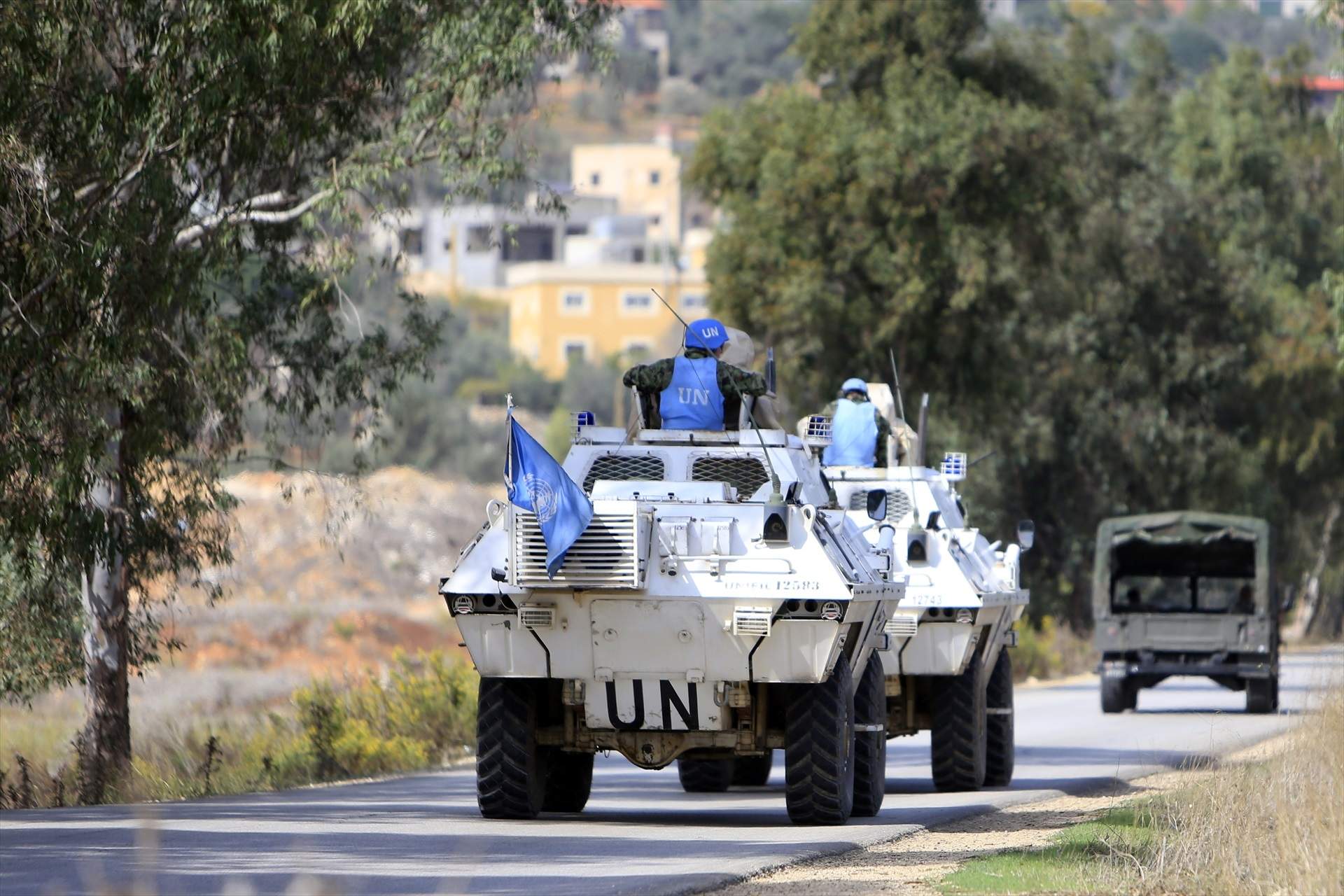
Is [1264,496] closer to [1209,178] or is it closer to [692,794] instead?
[1209,178]

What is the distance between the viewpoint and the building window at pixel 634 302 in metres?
115

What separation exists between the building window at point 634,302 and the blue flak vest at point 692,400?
99.7 m

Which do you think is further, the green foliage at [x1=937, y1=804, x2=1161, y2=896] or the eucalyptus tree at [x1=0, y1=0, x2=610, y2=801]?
the eucalyptus tree at [x1=0, y1=0, x2=610, y2=801]

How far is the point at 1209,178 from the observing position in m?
53.7

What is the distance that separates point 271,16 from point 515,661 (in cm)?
592

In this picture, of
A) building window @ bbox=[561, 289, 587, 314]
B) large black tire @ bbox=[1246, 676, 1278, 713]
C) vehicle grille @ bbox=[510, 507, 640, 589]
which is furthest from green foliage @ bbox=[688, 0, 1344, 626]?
building window @ bbox=[561, 289, 587, 314]

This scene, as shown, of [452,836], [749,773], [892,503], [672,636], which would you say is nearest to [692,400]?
[672,636]

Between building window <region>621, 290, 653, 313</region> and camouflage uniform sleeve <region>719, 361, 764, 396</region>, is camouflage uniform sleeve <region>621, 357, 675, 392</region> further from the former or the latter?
building window <region>621, 290, 653, 313</region>

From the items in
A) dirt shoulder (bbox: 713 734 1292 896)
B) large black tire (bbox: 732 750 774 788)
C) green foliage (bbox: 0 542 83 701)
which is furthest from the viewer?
large black tire (bbox: 732 750 774 788)

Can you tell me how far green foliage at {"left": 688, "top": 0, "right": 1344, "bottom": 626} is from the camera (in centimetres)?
3516

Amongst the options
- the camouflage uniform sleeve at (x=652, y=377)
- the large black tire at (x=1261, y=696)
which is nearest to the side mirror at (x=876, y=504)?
the camouflage uniform sleeve at (x=652, y=377)

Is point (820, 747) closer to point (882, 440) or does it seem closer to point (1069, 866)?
point (1069, 866)

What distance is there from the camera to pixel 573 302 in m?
117

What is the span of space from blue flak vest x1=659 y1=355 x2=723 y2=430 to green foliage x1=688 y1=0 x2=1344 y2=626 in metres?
19.5
